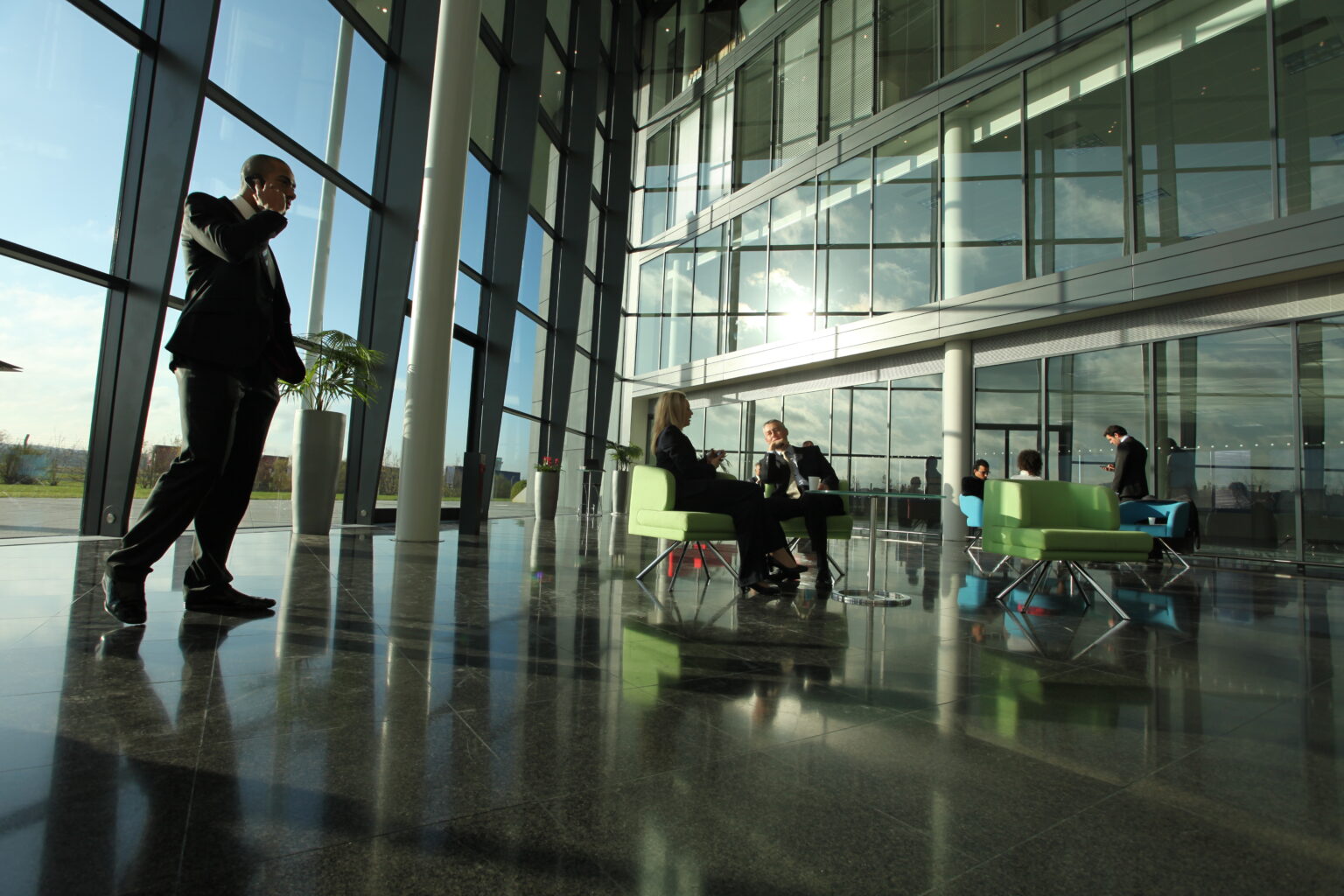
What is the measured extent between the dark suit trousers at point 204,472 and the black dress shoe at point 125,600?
0.09 feet

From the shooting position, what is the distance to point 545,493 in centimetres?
1202

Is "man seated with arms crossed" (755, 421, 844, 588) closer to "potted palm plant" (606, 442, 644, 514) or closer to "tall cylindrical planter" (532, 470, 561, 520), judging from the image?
"tall cylindrical planter" (532, 470, 561, 520)

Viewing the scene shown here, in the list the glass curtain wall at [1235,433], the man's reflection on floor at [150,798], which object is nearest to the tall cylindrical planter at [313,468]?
the man's reflection on floor at [150,798]

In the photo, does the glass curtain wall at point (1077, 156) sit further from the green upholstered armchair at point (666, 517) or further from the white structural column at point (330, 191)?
the white structural column at point (330, 191)

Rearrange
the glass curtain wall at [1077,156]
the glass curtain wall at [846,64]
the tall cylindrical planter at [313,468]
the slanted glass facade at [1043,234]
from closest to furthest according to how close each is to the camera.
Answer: the tall cylindrical planter at [313,468]
the slanted glass facade at [1043,234]
the glass curtain wall at [1077,156]
the glass curtain wall at [846,64]

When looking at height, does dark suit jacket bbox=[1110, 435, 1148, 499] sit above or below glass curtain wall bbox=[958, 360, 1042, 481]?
below

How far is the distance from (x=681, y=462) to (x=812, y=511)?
95 cm

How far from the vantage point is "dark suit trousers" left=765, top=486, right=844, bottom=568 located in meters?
4.67

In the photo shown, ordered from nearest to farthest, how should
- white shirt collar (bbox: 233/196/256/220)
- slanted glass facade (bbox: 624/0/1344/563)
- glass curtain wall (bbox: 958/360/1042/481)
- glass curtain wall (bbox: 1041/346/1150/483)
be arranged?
1. white shirt collar (bbox: 233/196/256/220)
2. slanted glass facade (bbox: 624/0/1344/563)
3. glass curtain wall (bbox: 1041/346/1150/483)
4. glass curtain wall (bbox: 958/360/1042/481)

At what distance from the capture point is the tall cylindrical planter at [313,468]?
6484 mm

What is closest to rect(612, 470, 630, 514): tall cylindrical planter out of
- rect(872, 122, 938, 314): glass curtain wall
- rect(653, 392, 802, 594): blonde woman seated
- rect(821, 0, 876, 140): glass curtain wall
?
rect(872, 122, 938, 314): glass curtain wall

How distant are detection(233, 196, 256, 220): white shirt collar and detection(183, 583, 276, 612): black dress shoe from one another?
1494 mm

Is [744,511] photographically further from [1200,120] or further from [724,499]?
[1200,120]

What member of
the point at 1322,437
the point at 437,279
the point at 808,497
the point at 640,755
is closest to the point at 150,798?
the point at 640,755
